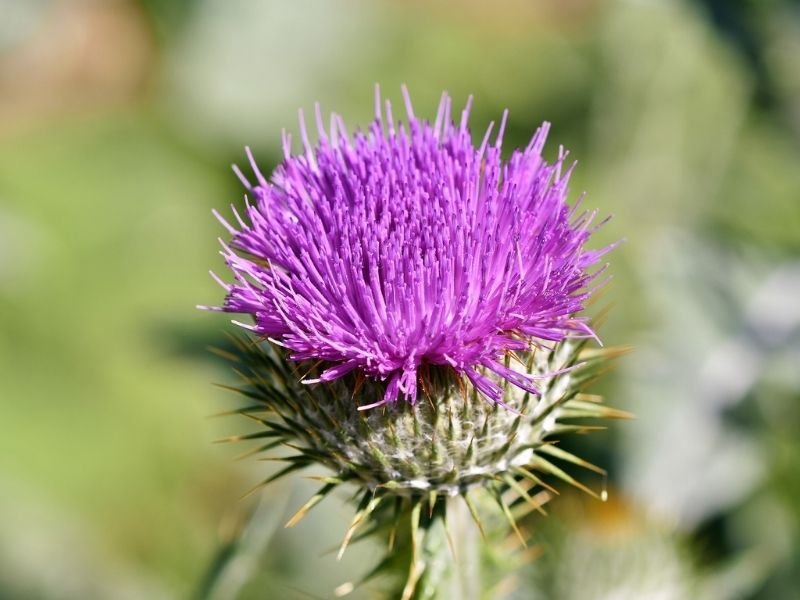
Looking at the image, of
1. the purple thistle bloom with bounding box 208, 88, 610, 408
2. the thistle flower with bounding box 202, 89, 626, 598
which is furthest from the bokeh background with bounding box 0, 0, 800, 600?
the purple thistle bloom with bounding box 208, 88, 610, 408

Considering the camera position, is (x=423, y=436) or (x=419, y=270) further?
(x=423, y=436)

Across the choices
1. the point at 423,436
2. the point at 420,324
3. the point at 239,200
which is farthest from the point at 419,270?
the point at 239,200

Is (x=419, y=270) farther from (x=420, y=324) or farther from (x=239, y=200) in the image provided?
(x=239, y=200)

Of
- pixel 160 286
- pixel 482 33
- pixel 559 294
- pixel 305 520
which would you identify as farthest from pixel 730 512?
pixel 482 33

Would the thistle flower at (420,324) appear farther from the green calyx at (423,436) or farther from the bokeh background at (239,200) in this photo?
the bokeh background at (239,200)

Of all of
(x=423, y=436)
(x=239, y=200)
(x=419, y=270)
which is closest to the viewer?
(x=419, y=270)

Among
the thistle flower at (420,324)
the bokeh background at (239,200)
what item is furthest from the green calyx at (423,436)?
the bokeh background at (239,200)

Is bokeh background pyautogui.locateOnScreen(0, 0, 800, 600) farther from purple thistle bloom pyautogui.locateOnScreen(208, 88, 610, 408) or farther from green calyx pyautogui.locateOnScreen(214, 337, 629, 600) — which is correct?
purple thistle bloom pyautogui.locateOnScreen(208, 88, 610, 408)
